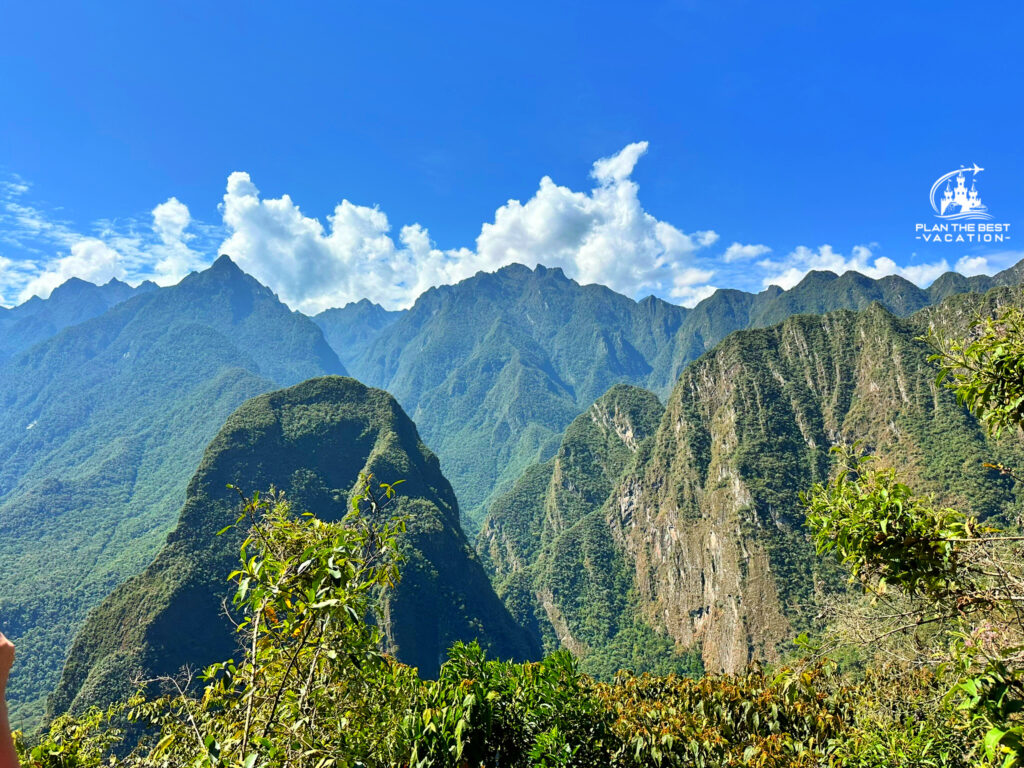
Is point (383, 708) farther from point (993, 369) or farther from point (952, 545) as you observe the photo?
point (993, 369)

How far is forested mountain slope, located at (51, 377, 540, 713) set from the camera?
56594 millimetres

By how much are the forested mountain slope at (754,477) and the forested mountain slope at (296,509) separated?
28586 mm

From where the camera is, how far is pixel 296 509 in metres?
82.7

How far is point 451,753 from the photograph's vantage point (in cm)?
551

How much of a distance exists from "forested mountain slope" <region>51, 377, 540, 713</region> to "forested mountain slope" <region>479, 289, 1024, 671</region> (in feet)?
93.8

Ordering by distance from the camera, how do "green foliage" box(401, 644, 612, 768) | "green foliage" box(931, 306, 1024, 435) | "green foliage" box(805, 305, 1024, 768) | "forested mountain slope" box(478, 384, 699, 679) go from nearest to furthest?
"green foliage" box(805, 305, 1024, 768) < "green foliage" box(931, 306, 1024, 435) < "green foliage" box(401, 644, 612, 768) < "forested mountain slope" box(478, 384, 699, 679)

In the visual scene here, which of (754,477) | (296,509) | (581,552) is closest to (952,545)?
(754,477)

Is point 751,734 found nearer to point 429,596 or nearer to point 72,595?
point 429,596

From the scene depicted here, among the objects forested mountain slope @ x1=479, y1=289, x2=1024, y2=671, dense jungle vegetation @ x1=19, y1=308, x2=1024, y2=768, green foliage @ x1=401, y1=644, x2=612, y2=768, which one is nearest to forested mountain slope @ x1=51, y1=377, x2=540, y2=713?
forested mountain slope @ x1=479, y1=289, x2=1024, y2=671

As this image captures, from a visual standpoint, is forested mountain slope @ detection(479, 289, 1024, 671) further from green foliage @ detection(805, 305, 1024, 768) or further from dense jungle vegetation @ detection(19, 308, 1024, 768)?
green foliage @ detection(805, 305, 1024, 768)

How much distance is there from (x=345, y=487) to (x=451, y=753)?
89878mm

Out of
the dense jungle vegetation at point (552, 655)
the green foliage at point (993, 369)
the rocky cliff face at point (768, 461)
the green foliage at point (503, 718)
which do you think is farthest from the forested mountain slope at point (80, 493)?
the rocky cliff face at point (768, 461)

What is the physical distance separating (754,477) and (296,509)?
82.4 m

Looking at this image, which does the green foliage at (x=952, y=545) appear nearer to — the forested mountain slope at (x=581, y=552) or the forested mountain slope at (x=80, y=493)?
the forested mountain slope at (x=581, y=552)
